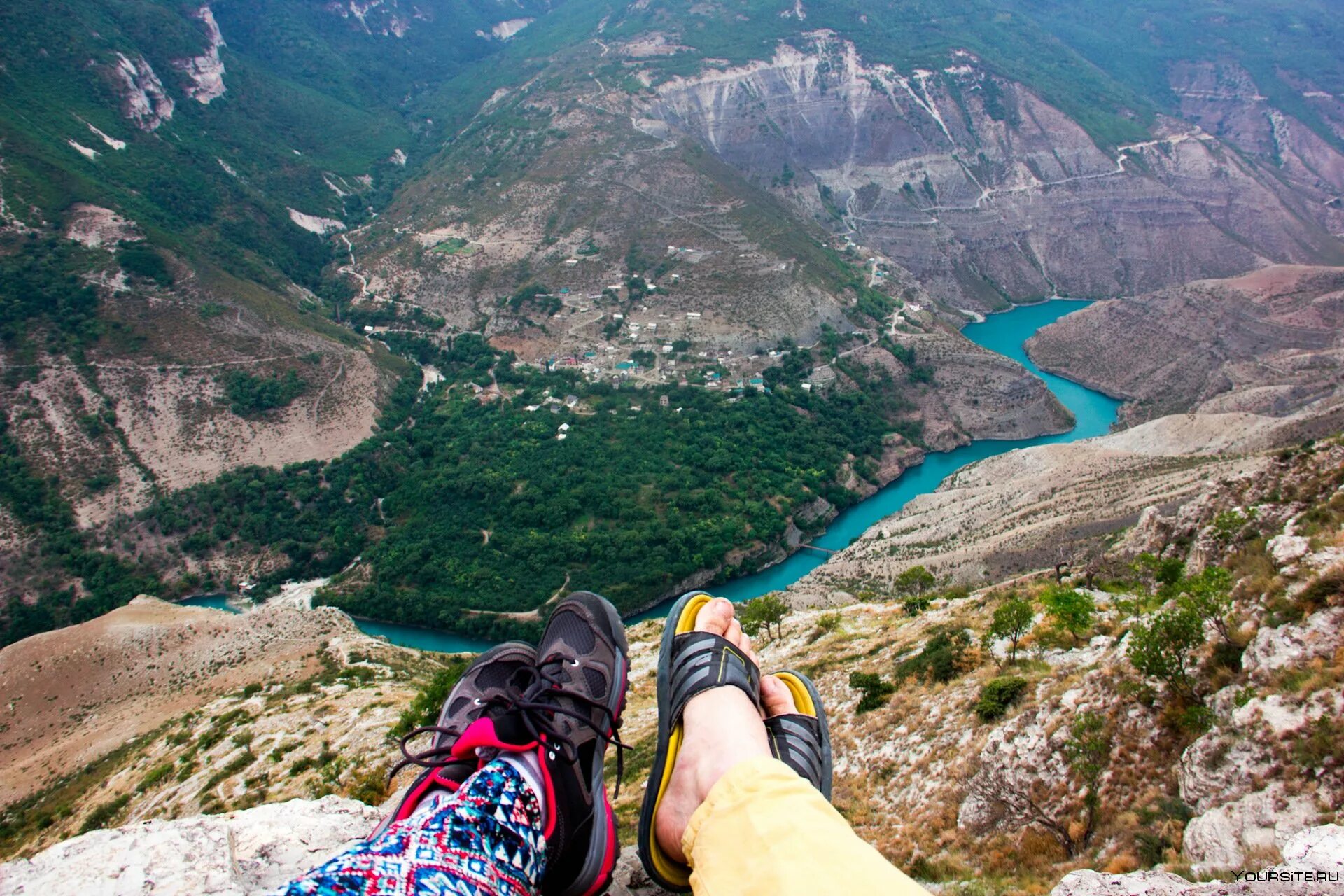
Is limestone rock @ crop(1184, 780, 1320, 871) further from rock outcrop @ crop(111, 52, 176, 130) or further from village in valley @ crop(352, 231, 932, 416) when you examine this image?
rock outcrop @ crop(111, 52, 176, 130)

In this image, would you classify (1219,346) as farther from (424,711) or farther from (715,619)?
(715,619)

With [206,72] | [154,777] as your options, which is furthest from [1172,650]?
[206,72]

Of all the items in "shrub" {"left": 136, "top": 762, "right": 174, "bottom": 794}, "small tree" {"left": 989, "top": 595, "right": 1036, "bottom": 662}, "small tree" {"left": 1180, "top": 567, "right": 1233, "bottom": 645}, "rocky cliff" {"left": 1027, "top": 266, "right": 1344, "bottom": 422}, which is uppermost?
"small tree" {"left": 1180, "top": 567, "right": 1233, "bottom": 645}

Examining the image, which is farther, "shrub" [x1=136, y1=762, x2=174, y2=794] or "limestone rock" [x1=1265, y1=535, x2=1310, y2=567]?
"shrub" [x1=136, y1=762, x2=174, y2=794]

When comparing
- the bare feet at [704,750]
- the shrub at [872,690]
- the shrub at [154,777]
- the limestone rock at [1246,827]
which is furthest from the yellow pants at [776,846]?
the shrub at [154,777]

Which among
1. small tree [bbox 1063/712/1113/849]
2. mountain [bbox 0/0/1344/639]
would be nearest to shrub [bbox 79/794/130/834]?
small tree [bbox 1063/712/1113/849]

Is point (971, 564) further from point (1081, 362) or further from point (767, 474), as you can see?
point (1081, 362)

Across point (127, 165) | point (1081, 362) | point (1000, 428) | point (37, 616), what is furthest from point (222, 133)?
point (1081, 362)
